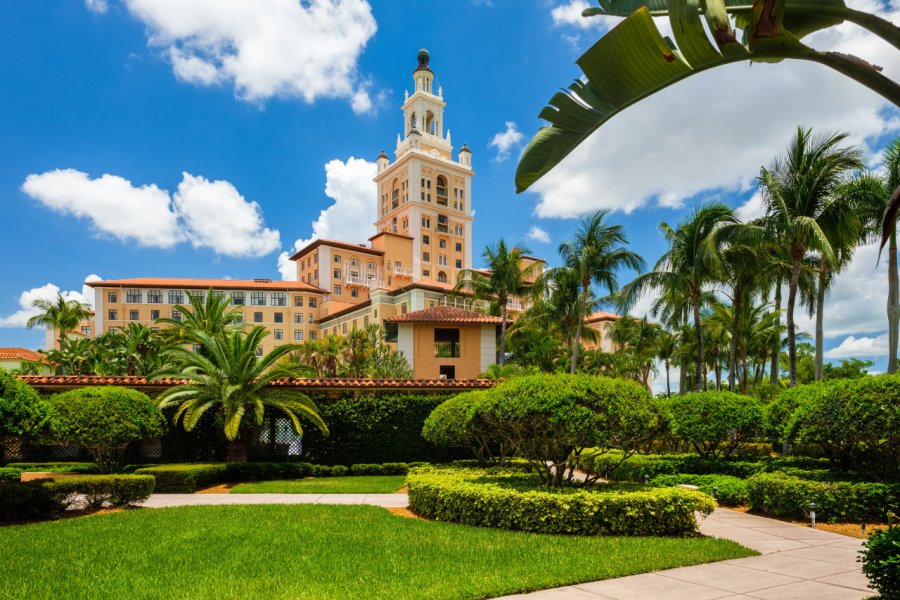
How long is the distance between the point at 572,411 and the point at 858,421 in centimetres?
662

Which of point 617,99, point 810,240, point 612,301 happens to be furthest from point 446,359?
point 617,99

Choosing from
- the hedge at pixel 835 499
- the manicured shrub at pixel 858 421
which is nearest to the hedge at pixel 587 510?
the hedge at pixel 835 499

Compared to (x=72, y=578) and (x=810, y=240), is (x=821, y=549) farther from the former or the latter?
(x=810, y=240)

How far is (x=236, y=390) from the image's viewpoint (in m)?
21.9

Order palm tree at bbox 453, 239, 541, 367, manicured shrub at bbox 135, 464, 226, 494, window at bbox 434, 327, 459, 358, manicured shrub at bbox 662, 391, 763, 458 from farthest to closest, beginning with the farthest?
palm tree at bbox 453, 239, 541, 367 < window at bbox 434, 327, 459, 358 < manicured shrub at bbox 662, 391, 763, 458 < manicured shrub at bbox 135, 464, 226, 494

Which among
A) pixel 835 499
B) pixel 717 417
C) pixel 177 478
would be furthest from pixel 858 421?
pixel 177 478

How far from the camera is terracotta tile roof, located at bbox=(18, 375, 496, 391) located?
73.2ft

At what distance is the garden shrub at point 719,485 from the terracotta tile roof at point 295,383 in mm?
9543

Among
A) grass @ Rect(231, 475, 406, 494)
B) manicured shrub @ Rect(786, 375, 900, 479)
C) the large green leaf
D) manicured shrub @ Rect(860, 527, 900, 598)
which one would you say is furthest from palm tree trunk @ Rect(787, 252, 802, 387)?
the large green leaf

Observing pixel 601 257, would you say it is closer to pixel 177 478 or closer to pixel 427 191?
pixel 177 478

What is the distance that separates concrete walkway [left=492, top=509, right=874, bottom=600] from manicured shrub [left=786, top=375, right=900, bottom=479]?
324 centimetres

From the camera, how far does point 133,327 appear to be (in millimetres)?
53250

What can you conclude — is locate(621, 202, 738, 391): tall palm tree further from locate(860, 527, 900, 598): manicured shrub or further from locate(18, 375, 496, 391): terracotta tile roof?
locate(860, 527, 900, 598): manicured shrub

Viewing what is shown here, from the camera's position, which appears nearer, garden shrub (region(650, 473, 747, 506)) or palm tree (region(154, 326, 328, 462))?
garden shrub (region(650, 473, 747, 506))
